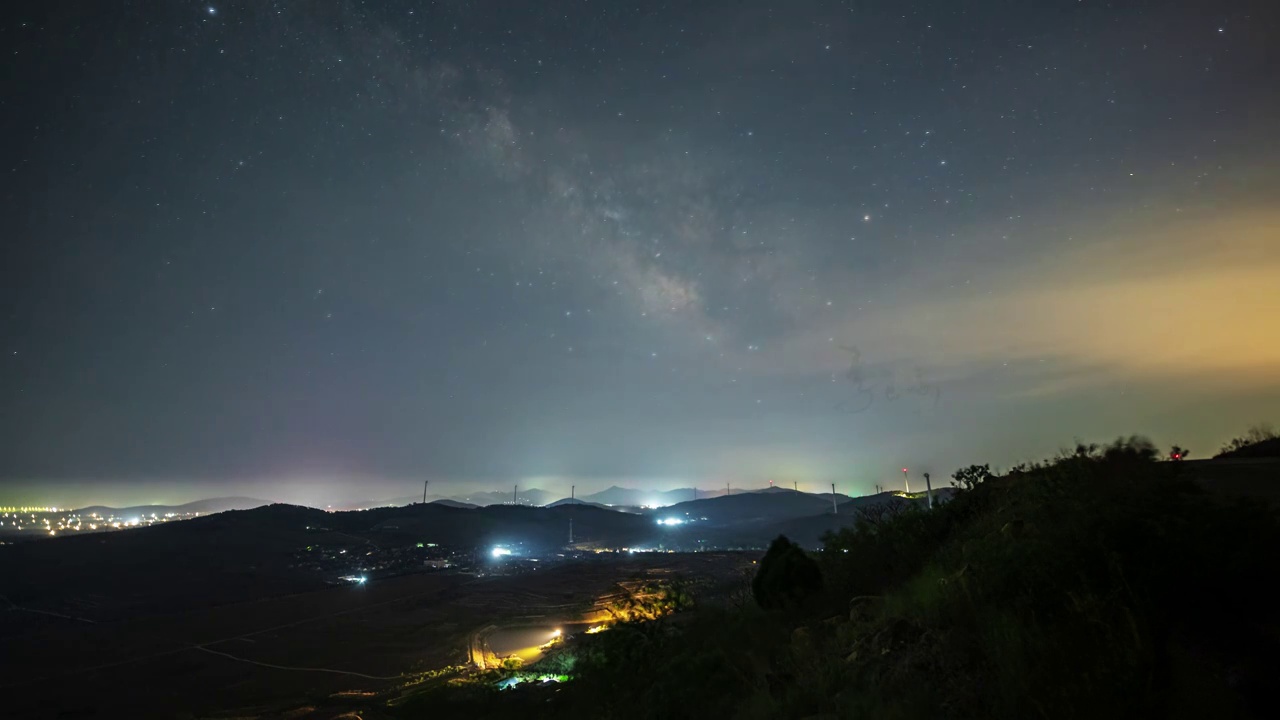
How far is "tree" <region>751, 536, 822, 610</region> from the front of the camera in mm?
14172

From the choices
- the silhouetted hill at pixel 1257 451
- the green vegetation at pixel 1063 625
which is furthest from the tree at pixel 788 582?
the silhouetted hill at pixel 1257 451

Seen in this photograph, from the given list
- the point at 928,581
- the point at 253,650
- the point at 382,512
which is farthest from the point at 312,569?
the point at 928,581

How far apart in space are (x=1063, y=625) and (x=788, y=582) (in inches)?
350

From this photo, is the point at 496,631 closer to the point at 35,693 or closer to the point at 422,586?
the point at 35,693

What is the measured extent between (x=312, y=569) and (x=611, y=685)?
3553 inches

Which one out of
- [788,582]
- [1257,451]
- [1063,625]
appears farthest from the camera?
[1257,451]

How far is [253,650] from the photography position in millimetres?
41719

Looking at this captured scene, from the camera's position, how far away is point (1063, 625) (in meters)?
6.07

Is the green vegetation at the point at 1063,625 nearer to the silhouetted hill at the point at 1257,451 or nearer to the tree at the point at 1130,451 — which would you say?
the tree at the point at 1130,451

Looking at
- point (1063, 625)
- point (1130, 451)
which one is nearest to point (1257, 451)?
point (1130, 451)

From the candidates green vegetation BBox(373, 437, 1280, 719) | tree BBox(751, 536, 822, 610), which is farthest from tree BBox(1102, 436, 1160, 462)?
tree BBox(751, 536, 822, 610)

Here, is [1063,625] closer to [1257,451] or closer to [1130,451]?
[1130,451]

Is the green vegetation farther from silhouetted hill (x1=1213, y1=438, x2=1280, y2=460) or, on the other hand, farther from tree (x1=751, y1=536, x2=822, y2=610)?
silhouetted hill (x1=1213, y1=438, x2=1280, y2=460)

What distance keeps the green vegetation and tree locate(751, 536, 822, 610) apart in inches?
69.5
